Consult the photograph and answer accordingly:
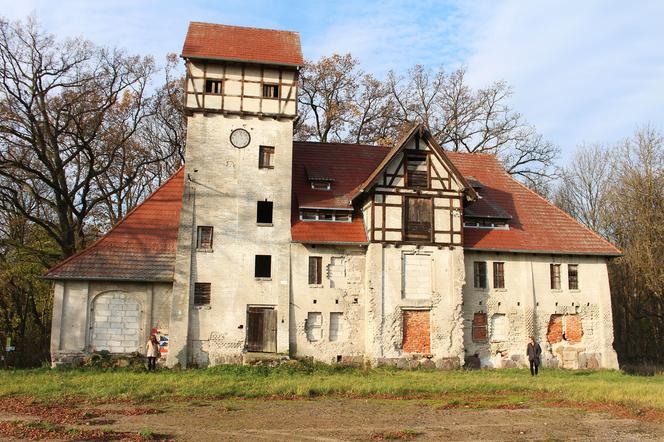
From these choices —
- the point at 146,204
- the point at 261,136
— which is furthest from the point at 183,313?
the point at 261,136

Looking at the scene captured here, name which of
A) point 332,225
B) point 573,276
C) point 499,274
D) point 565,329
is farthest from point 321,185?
point 565,329

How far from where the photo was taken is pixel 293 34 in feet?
91.9

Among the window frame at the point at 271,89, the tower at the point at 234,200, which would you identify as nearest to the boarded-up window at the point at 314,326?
the tower at the point at 234,200

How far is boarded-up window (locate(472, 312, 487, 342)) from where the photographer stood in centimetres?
2586

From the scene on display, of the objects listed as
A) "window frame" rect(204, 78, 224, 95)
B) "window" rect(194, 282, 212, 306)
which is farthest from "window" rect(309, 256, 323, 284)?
"window frame" rect(204, 78, 224, 95)

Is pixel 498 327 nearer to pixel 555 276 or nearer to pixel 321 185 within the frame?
pixel 555 276

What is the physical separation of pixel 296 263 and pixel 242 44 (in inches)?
384

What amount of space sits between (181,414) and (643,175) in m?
29.7

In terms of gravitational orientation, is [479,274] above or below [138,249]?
below

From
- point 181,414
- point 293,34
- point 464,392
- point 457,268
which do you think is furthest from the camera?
point 293,34

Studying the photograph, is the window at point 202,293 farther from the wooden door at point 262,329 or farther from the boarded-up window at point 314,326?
the boarded-up window at point 314,326

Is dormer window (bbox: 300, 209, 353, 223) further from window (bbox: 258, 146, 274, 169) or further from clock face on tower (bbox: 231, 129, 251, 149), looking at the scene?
clock face on tower (bbox: 231, 129, 251, 149)

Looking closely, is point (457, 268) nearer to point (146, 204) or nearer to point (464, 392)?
point (464, 392)

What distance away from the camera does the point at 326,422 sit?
13.3 metres
